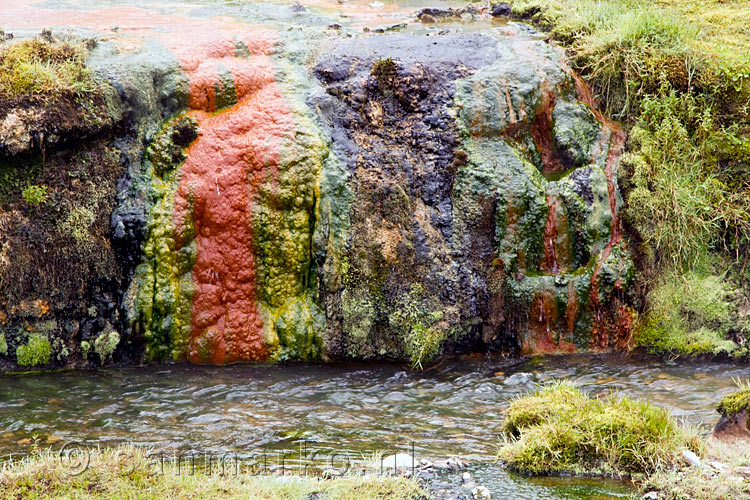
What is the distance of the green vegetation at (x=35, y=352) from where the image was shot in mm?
7000

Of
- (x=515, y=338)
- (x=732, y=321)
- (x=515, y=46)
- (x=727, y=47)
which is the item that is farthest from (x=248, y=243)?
(x=727, y=47)

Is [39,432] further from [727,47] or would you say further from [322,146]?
[727,47]

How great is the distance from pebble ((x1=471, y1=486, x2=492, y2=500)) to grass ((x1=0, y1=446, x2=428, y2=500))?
0.36 meters

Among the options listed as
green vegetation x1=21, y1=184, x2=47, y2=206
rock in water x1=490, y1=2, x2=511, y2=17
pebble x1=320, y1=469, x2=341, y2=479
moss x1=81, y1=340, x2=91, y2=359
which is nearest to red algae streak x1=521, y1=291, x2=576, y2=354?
pebble x1=320, y1=469, x2=341, y2=479

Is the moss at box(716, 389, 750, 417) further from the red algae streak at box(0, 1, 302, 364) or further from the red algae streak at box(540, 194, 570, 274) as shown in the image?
the red algae streak at box(0, 1, 302, 364)

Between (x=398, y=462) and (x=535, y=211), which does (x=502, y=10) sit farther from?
(x=398, y=462)

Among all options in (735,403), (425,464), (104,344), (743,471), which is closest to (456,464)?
(425,464)

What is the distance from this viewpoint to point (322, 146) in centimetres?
774

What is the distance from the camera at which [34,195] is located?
7.08 m

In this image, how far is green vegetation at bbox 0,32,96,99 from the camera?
282 inches

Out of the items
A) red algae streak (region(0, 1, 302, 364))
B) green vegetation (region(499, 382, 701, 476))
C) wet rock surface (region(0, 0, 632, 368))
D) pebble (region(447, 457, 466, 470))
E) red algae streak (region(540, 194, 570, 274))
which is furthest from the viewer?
red algae streak (region(540, 194, 570, 274))

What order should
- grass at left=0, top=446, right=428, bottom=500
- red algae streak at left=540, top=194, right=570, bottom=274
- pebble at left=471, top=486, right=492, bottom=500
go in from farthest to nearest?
red algae streak at left=540, top=194, right=570, bottom=274
pebble at left=471, top=486, right=492, bottom=500
grass at left=0, top=446, right=428, bottom=500

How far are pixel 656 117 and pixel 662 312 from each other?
2.44m

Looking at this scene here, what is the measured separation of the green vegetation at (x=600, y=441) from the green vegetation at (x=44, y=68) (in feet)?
19.9
